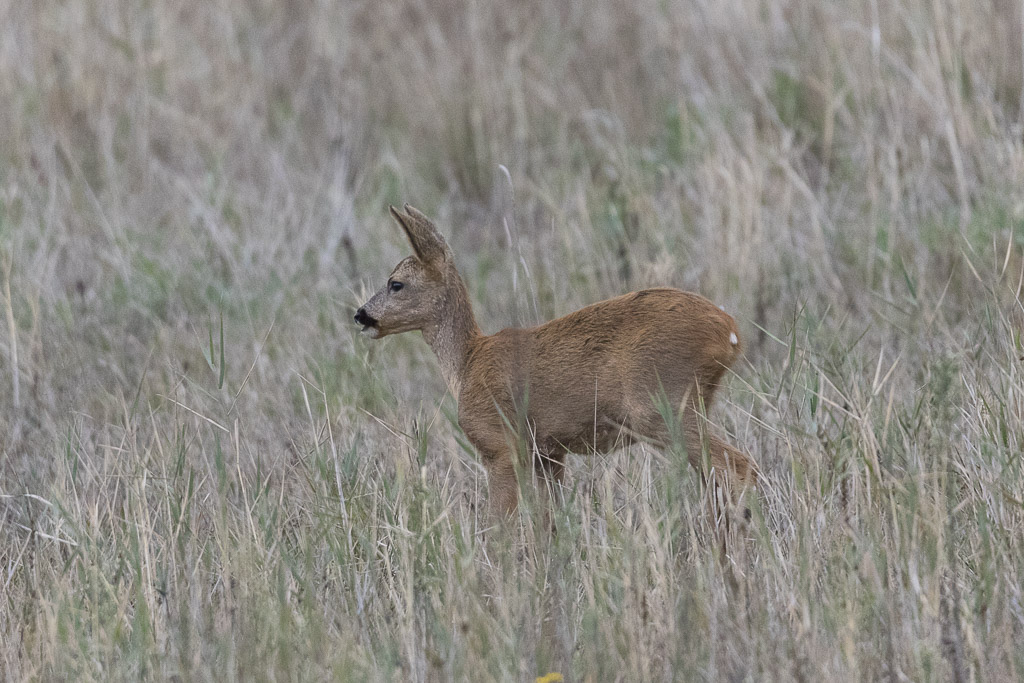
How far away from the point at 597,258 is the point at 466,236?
135 centimetres

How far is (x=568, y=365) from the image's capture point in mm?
3979

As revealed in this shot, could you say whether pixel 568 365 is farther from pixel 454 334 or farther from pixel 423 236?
pixel 423 236

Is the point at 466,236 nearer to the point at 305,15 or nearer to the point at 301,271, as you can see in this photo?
the point at 301,271

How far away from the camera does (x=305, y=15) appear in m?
9.42

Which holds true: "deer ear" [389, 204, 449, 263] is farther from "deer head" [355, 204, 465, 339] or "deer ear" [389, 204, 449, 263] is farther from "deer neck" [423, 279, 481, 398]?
"deer neck" [423, 279, 481, 398]

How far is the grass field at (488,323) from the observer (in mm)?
3254

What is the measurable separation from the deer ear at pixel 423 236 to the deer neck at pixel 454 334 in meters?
0.13

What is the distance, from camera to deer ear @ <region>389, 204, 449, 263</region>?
4.19 metres

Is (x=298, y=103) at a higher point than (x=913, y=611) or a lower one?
higher

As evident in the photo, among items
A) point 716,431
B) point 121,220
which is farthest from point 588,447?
point 121,220

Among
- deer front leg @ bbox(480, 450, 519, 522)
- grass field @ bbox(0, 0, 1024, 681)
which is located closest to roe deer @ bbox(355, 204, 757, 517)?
deer front leg @ bbox(480, 450, 519, 522)

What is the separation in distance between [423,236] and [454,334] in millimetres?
352

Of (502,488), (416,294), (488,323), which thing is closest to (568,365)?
(502,488)

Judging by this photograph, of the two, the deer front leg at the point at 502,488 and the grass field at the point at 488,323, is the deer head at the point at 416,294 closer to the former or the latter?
the grass field at the point at 488,323
